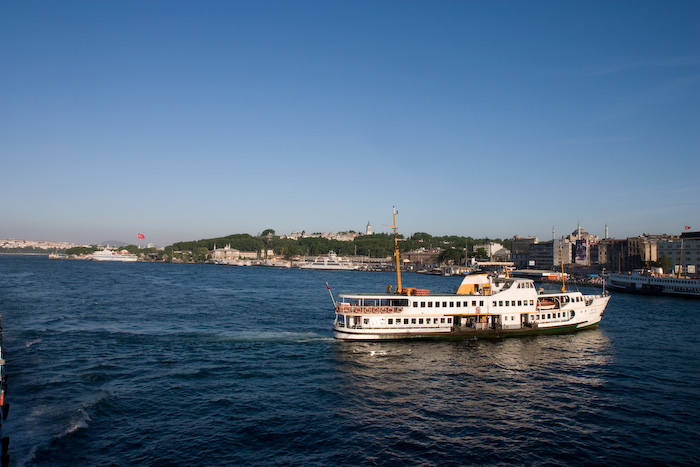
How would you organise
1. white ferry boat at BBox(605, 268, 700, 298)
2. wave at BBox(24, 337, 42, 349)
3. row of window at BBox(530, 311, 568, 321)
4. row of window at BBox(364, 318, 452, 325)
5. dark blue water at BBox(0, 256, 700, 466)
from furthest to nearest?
white ferry boat at BBox(605, 268, 700, 298) → row of window at BBox(530, 311, 568, 321) → row of window at BBox(364, 318, 452, 325) → wave at BBox(24, 337, 42, 349) → dark blue water at BBox(0, 256, 700, 466)

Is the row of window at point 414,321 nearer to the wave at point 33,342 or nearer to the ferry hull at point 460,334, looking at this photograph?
the ferry hull at point 460,334

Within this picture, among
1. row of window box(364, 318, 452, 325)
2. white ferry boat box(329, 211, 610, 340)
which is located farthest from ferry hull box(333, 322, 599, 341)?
row of window box(364, 318, 452, 325)

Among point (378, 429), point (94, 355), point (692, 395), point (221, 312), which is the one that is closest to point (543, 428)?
point (378, 429)

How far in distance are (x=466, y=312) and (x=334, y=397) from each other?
20449mm

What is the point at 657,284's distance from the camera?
9506 cm

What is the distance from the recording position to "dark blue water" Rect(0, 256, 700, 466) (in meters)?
21.0

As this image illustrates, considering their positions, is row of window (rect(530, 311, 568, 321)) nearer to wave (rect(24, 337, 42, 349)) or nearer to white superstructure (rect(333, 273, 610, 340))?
white superstructure (rect(333, 273, 610, 340))

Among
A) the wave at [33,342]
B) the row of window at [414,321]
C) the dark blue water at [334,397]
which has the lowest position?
the dark blue water at [334,397]

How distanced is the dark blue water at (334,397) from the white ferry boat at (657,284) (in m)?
49.1

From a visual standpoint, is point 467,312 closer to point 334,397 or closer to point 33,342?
point 334,397

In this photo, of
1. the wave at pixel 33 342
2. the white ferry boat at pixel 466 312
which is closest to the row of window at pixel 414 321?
the white ferry boat at pixel 466 312

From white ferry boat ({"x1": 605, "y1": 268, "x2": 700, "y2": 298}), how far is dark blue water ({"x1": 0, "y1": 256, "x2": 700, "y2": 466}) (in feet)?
161

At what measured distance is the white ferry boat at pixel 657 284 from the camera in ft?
292

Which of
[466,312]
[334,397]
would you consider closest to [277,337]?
[334,397]
